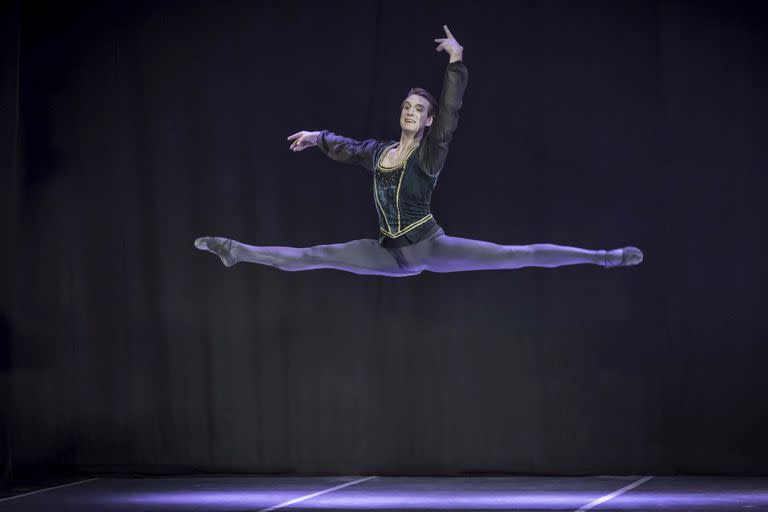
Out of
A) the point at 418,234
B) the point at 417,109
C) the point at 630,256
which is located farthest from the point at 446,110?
the point at 630,256

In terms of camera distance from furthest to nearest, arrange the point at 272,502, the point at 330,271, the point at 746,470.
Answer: the point at 330,271
the point at 746,470
the point at 272,502

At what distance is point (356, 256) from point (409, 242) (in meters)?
0.33

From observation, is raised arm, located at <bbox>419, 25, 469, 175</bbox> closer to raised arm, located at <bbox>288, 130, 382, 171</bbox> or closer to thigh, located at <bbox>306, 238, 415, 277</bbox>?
raised arm, located at <bbox>288, 130, 382, 171</bbox>

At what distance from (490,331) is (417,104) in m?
1.58

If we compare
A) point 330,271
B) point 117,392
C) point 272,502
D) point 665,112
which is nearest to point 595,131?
point 665,112

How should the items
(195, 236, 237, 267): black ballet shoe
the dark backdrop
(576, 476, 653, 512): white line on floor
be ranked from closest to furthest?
(576, 476, 653, 512): white line on floor
(195, 236, 237, 267): black ballet shoe
the dark backdrop

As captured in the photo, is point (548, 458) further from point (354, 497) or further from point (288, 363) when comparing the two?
point (288, 363)

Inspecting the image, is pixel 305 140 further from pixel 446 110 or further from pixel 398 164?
pixel 446 110

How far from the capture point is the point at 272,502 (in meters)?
5.55

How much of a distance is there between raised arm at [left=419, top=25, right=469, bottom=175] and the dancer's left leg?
428 mm

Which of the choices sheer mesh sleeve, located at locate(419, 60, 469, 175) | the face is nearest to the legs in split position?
sheer mesh sleeve, located at locate(419, 60, 469, 175)

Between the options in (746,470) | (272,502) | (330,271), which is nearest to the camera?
(272,502)

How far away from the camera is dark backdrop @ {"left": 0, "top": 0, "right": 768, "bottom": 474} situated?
20.6 ft

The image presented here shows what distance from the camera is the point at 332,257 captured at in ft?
19.2
